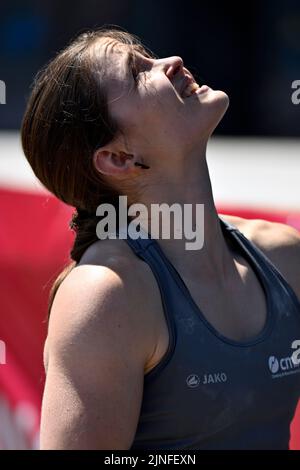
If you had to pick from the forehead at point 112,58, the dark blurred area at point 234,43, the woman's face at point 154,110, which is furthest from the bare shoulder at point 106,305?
the dark blurred area at point 234,43

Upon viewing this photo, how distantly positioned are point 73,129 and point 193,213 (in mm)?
313

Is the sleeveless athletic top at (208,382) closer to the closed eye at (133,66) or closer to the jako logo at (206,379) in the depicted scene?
the jako logo at (206,379)

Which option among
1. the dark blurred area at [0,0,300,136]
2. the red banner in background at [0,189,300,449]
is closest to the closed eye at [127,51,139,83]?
the red banner in background at [0,189,300,449]

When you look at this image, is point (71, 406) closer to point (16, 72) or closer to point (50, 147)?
point (50, 147)

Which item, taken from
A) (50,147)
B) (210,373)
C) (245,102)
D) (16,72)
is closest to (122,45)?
(50,147)

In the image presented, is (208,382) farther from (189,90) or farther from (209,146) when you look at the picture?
(209,146)

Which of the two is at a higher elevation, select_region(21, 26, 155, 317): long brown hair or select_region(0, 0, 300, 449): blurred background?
select_region(21, 26, 155, 317): long brown hair

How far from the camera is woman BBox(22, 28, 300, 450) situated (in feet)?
5.42

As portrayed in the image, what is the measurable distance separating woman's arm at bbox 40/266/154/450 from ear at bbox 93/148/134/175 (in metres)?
0.30

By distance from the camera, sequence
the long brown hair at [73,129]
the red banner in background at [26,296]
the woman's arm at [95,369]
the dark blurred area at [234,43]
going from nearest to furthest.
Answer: the woman's arm at [95,369] < the long brown hair at [73,129] < the red banner in background at [26,296] < the dark blurred area at [234,43]

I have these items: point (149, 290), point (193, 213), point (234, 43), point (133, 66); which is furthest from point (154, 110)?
point (234, 43)

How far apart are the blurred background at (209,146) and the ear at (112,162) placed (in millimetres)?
893

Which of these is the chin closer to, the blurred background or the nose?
the nose

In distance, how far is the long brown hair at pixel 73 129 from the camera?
1843mm
